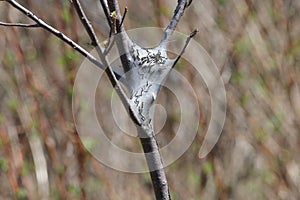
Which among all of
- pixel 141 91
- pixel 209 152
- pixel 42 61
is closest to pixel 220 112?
pixel 209 152

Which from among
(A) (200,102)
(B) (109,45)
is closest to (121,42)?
(B) (109,45)

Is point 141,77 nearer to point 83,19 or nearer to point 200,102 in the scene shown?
point 83,19

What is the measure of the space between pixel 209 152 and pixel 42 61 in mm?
1239

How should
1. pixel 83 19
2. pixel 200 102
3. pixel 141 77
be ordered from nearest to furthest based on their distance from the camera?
pixel 83 19 → pixel 141 77 → pixel 200 102

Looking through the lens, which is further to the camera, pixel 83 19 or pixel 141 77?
pixel 141 77

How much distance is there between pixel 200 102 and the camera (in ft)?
12.0

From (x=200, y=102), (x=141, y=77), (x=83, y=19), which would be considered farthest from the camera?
(x=200, y=102)

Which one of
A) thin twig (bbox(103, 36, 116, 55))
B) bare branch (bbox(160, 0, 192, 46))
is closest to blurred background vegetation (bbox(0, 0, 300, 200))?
bare branch (bbox(160, 0, 192, 46))

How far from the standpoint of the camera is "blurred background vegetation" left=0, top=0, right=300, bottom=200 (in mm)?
3463

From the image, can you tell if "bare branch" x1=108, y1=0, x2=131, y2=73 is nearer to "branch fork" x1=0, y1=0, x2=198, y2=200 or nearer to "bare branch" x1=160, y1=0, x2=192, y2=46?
"branch fork" x1=0, y1=0, x2=198, y2=200

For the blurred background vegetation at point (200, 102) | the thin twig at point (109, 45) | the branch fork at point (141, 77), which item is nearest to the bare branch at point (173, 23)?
the branch fork at point (141, 77)

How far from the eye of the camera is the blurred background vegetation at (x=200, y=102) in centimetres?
346

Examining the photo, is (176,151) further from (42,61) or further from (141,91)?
(141,91)

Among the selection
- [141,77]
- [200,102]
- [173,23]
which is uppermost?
[200,102]
